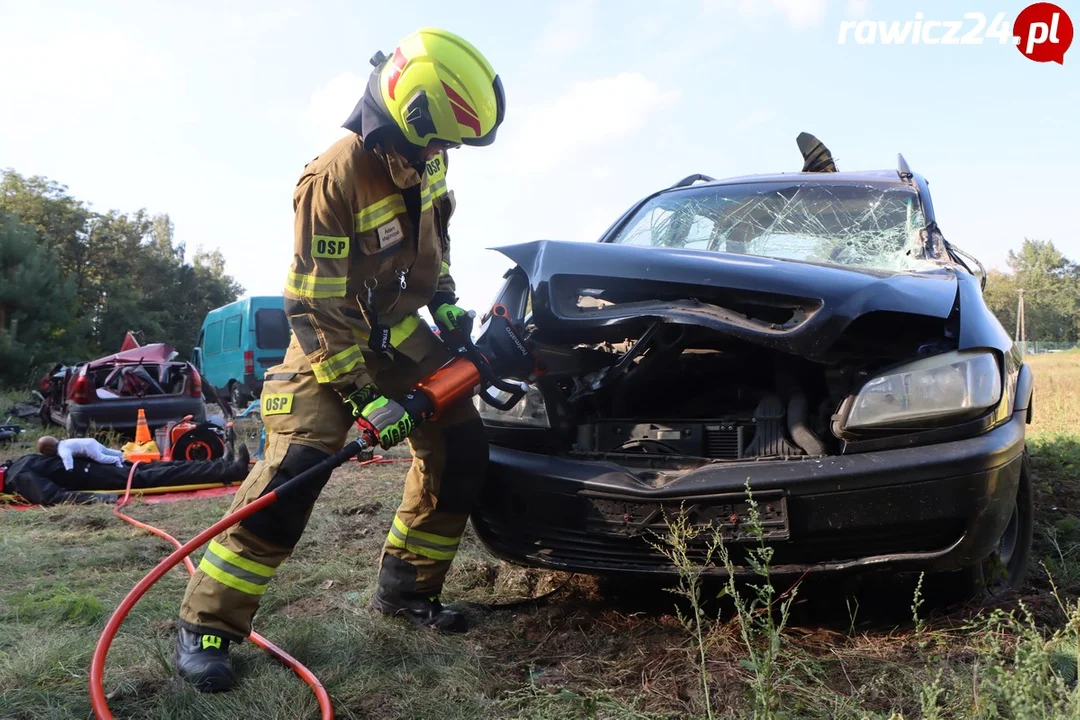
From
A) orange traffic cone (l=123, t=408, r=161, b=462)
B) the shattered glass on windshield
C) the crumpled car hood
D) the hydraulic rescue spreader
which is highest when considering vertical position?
the shattered glass on windshield

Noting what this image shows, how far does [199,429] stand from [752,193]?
512cm

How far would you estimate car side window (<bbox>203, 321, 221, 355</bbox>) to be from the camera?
15.2 meters

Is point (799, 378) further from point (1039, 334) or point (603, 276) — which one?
point (1039, 334)

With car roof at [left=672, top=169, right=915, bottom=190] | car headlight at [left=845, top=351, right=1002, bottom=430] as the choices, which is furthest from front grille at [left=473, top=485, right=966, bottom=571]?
car roof at [left=672, top=169, right=915, bottom=190]

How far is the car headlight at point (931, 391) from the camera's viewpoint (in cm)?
202

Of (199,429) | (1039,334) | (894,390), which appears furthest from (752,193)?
(1039,334)

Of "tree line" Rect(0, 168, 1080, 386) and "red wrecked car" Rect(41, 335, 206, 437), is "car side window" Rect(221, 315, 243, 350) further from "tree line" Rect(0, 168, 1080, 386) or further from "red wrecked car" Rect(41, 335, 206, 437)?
"red wrecked car" Rect(41, 335, 206, 437)

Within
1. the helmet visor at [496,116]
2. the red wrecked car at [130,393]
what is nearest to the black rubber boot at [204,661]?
the helmet visor at [496,116]

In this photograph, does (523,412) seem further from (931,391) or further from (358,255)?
(931,391)

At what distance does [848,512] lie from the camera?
6.69 feet

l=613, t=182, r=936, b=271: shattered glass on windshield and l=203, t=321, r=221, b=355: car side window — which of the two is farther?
l=203, t=321, r=221, b=355: car side window

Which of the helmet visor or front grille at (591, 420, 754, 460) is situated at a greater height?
the helmet visor

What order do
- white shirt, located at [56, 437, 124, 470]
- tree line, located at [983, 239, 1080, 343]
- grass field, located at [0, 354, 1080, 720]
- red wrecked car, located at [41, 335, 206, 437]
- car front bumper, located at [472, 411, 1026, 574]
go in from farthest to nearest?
1. tree line, located at [983, 239, 1080, 343]
2. red wrecked car, located at [41, 335, 206, 437]
3. white shirt, located at [56, 437, 124, 470]
4. car front bumper, located at [472, 411, 1026, 574]
5. grass field, located at [0, 354, 1080, 720]

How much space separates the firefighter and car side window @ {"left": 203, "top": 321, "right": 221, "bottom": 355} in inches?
538
